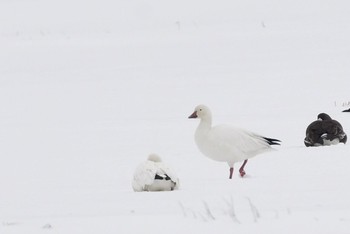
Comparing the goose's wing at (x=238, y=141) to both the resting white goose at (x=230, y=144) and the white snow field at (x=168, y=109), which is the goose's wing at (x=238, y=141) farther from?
the white snow field at (x=168, y=109)

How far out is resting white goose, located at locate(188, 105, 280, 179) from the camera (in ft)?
33.3

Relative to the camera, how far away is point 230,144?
33.4 ft

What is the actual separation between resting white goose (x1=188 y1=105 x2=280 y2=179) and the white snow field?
0.89ft

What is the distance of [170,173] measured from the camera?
352 inches

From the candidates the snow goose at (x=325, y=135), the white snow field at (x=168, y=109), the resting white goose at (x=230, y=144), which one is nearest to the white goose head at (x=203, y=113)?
the resting white goose at (x=230, y=144)

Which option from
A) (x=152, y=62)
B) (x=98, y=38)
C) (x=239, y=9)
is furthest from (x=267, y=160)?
(x=239, y=9)

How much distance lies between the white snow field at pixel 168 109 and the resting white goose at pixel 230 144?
0.89ft

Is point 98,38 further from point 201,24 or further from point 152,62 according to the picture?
point 152,62

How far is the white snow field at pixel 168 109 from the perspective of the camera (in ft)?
24.2

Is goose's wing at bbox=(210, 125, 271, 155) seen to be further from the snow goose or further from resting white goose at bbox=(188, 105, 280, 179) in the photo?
the snow goose

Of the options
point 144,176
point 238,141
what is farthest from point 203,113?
point 144,176

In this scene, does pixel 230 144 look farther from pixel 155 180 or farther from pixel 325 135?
pixel 325 135

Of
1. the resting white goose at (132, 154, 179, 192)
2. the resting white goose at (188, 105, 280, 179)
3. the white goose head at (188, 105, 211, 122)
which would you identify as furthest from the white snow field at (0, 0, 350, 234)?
the white goose head at (188, 105, 211, 122)

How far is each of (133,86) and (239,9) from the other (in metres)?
14.3
